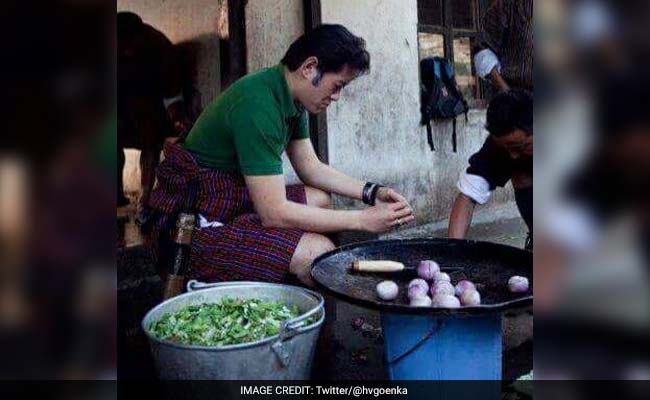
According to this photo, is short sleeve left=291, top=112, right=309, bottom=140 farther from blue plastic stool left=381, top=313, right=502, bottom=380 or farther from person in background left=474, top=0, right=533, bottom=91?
person in background left=474, top=0, right=533, bottom=91

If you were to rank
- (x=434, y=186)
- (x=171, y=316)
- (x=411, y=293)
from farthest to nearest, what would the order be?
(x=434, y=186), (x=171, y=316), (x=411, y=293)

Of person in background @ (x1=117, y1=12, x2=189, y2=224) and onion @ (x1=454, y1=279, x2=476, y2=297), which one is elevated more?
person in background @ (x1=117, y1=12, x2=189, y2=224)

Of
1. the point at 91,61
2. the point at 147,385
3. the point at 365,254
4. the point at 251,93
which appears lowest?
the point at 147,385

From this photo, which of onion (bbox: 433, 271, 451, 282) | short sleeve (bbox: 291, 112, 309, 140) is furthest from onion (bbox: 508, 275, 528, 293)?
short sleeve (bbox: 291, 112, 309, 140)

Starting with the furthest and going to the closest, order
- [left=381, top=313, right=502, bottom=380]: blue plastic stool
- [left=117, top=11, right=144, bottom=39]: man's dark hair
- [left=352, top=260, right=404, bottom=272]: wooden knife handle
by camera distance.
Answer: [left=117, top=11, right=144, bottom=39]: man's dark hair
[left=352, top=260, right=404, bottom=272]: wooden knife handle
[left=381, top=313, right=502, bottom=380]: blue plastic stool

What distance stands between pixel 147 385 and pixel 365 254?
1.15 m

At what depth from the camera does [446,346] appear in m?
2.11

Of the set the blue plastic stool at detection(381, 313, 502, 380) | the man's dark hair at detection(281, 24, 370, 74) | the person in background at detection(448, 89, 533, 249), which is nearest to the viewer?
the blue plastic stool at detection(381, 313, 502, 380)

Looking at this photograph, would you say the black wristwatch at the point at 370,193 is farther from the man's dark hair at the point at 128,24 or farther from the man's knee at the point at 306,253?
the man's dark hair at the point at 128,24

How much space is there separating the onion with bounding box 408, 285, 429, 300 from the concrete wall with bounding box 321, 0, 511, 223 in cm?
284

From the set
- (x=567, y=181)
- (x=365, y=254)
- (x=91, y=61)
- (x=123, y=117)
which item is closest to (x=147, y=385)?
(x=365, y=254)

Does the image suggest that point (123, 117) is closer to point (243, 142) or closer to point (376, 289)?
point (243, 142)

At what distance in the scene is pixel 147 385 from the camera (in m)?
2.62

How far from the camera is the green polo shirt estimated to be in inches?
103
